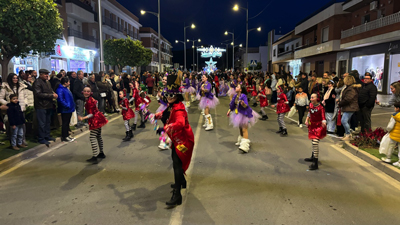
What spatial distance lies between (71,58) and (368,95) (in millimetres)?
26615

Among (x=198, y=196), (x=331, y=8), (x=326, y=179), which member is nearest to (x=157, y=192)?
(x=198, y=196)

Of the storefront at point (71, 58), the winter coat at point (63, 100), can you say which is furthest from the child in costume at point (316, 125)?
the storefront at point (71, 58)

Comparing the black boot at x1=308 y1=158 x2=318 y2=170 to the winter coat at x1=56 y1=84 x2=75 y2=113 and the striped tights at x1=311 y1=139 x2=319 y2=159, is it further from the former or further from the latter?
the winter coat at x1=56 y1=84 x2=75 y2=113

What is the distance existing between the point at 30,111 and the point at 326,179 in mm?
8738

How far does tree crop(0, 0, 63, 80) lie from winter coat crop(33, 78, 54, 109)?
19.0 ft

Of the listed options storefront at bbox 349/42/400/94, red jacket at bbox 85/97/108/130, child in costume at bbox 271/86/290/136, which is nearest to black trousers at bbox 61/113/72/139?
red jacket at bbox 85/97/108/130

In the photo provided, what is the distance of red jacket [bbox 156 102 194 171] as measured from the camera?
446 cm

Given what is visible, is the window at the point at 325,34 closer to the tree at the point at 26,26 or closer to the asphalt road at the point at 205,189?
the asphalt road at the point at 205,189

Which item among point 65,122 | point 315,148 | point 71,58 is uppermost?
point 71,58

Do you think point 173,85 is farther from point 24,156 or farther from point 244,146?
point 24,156

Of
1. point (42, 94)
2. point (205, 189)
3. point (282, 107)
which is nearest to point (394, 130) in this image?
point (282, 107)

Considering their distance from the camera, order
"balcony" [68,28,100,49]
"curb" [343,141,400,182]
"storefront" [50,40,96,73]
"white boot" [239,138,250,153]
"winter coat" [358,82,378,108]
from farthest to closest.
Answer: "balcony" [68,28,100,49], "storefront" [50,40,96,73], "winter coat" [358,82,378,108], "white boot" [239,138,250,153], "curb" [343,141,400,182]

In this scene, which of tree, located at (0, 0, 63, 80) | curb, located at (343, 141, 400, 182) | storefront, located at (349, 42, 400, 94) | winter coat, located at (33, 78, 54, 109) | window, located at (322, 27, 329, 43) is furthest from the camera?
window, located at (322, 27, 329, 43)

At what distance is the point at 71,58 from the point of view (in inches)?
1087
